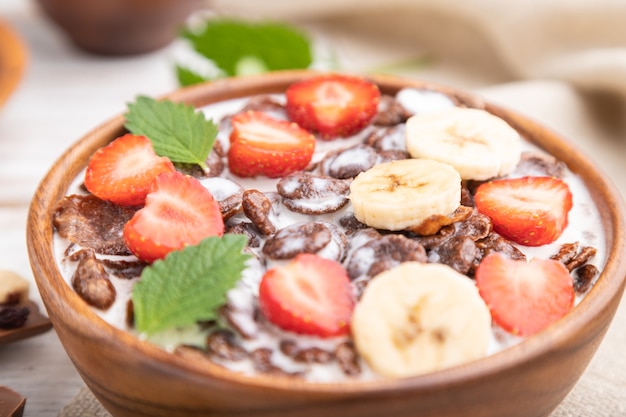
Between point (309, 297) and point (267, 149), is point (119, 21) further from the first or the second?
point (309, 297)

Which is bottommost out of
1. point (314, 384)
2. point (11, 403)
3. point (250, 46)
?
point (11, 403)

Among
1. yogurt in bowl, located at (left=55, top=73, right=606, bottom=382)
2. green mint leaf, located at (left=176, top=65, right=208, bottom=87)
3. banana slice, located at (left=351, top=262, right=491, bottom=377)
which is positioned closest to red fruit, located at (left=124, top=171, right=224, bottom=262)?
yogurt in bowl, located at (left=55, top=73, right=606, bottom=382)

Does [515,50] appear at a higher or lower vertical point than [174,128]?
lower

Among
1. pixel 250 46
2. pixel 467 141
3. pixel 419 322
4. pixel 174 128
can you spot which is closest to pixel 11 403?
pixel 174 128

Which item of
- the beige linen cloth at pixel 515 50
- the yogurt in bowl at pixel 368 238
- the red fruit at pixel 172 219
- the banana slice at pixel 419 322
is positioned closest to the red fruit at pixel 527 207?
the yogurt in bowl at pixel 368 238

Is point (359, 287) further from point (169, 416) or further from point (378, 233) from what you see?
point (169, 416)

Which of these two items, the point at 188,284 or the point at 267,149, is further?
the point at 267,149

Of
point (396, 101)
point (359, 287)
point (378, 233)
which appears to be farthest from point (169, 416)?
point (396, 101)
